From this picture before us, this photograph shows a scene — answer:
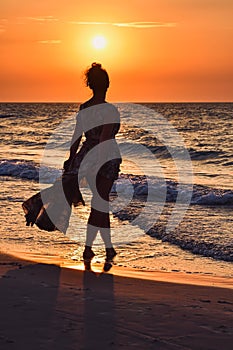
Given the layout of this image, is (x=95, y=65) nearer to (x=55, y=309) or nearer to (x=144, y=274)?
(x=144, y=274)

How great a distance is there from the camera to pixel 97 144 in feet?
A: 22.4

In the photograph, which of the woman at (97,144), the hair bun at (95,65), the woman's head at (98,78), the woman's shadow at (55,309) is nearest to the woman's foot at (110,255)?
the woman at (97,144)

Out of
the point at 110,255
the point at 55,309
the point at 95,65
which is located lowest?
the point at 55,309

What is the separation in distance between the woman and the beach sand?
94 centimetres

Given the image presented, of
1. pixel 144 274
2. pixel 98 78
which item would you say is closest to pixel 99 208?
pixel 144 274

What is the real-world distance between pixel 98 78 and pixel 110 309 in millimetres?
2895

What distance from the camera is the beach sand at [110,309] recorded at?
4.07 metres

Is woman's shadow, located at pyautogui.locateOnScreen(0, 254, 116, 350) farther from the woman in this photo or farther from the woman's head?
the woman's head

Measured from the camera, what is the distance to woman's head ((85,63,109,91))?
686 cm

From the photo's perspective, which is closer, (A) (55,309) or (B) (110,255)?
(A) (55,309)

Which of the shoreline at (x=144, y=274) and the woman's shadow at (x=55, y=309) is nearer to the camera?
the woman's shadow at (x=55, y=309)

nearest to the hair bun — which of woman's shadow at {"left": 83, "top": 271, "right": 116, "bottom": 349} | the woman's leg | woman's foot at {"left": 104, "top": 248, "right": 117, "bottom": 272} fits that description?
the woman's leg

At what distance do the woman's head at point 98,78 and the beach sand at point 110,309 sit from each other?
1897 mm

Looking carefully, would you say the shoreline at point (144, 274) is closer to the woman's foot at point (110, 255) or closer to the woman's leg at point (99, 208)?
the woman's foot at point (110, 255)
